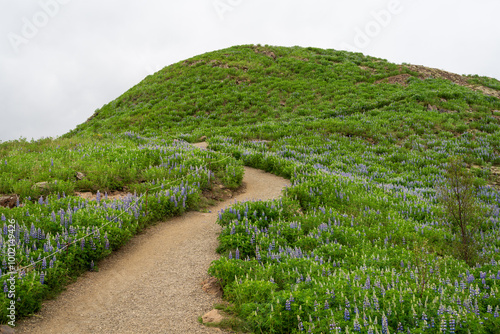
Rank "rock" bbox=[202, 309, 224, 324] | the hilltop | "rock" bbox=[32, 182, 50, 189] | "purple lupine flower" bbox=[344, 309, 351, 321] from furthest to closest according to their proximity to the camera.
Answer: the hilltop
"rock" bbox=[32, 182, 50, 189]
"rock" bbox=[202, 309, 224, 324]
"purple lupine flower" bbox=[344, 309, 351, 321]

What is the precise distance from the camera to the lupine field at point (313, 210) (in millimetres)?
4230

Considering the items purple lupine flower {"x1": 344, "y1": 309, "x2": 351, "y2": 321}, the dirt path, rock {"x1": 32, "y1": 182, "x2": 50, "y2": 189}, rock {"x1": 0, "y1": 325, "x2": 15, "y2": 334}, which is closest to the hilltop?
rock {"x1": 32, "y1": 182, "x2": 50, "y2": 189}

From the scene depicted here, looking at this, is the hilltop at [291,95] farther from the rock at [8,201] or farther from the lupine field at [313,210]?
the rock at [8,201]

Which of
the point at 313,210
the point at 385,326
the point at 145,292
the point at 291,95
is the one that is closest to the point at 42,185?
the point at 145,292

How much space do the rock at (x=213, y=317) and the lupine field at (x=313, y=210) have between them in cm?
23

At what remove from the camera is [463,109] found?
20469 mm

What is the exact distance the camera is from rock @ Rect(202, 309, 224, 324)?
14.9 feet

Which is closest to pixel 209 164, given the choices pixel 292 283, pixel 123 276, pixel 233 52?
pixel 123 276

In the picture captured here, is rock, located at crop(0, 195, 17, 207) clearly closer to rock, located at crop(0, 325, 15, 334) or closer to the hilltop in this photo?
rock, located at crop(0, 325, 15, 334)

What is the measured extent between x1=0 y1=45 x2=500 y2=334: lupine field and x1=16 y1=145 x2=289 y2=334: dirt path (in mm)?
292

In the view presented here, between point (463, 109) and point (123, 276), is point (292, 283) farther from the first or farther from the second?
point (463, 109)

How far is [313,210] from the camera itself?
28.1ft

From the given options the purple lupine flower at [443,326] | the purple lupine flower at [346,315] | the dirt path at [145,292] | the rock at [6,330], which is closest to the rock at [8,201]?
the dirt path at [145,292]

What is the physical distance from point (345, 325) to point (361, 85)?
1053 inches
